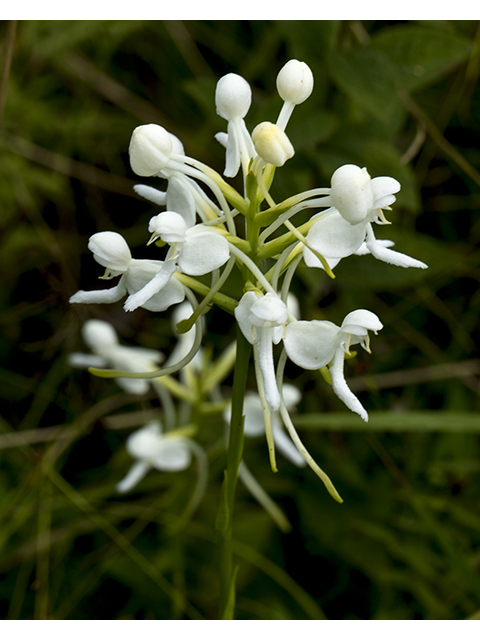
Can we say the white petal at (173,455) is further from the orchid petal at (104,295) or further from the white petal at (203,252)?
the white petal at (203,252)

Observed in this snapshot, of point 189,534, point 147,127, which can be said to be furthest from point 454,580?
point 147,127

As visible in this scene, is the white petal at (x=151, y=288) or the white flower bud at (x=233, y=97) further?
the white flower bud at (x=233, y=97)

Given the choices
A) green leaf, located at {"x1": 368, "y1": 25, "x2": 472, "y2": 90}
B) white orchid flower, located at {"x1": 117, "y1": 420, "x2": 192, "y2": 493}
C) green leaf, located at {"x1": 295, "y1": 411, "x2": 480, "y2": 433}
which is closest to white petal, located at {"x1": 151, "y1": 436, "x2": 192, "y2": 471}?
white orchid flower, located at {"x1": 117, "y1": 420, "x2": 192, "y2": 493}

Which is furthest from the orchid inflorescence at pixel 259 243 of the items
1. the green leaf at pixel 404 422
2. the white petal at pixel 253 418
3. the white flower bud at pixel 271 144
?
the white petal at pixel 253 418

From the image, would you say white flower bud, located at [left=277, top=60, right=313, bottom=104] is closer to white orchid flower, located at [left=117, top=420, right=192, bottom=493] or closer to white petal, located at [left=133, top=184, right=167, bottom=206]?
white petal, located at [left=133, top=184, right=167, bottom=206]

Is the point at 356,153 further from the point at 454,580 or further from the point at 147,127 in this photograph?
the point at 454,580

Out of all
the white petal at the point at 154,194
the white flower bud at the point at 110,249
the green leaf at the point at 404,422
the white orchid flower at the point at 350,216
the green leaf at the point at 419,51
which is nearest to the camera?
the white orchid flower at the point at 350,216

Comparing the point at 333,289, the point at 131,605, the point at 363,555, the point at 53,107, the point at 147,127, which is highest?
the point at 147,127
